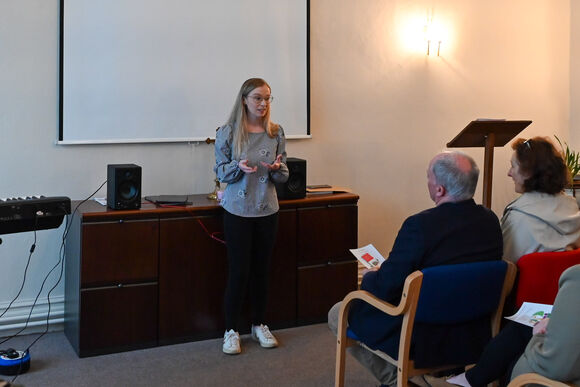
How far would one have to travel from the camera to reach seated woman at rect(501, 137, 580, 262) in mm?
3068

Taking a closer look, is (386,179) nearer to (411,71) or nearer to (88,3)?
(411,71)

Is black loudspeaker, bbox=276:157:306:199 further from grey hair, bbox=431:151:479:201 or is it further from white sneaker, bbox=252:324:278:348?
grey hair, bbox=431:151:479:201

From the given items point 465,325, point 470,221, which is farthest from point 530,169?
point 465,325

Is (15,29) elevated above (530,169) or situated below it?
above

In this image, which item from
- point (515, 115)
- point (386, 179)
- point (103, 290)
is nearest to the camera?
point (103, 290)

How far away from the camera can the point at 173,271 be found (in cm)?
410

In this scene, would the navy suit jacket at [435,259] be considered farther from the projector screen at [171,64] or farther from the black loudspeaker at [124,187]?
the projector screen at [171,64]

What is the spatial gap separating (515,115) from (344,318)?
374 cm

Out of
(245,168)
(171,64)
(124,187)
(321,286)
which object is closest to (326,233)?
(321,286)

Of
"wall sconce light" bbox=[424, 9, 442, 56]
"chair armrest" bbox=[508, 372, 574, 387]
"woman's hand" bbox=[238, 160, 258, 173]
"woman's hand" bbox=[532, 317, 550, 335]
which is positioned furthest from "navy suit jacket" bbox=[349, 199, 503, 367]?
"wall sconce light" bbox=[424, 9, 442, 56]

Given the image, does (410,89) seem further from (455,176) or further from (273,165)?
(455,176)

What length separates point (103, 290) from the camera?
3928 mm

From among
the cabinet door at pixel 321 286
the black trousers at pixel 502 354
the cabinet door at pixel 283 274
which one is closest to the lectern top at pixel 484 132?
the cabinet door at pixel 321 286

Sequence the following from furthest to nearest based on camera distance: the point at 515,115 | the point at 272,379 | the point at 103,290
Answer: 1. the point at 515,115
2. the point at 103,290
3. the point at 272,379
